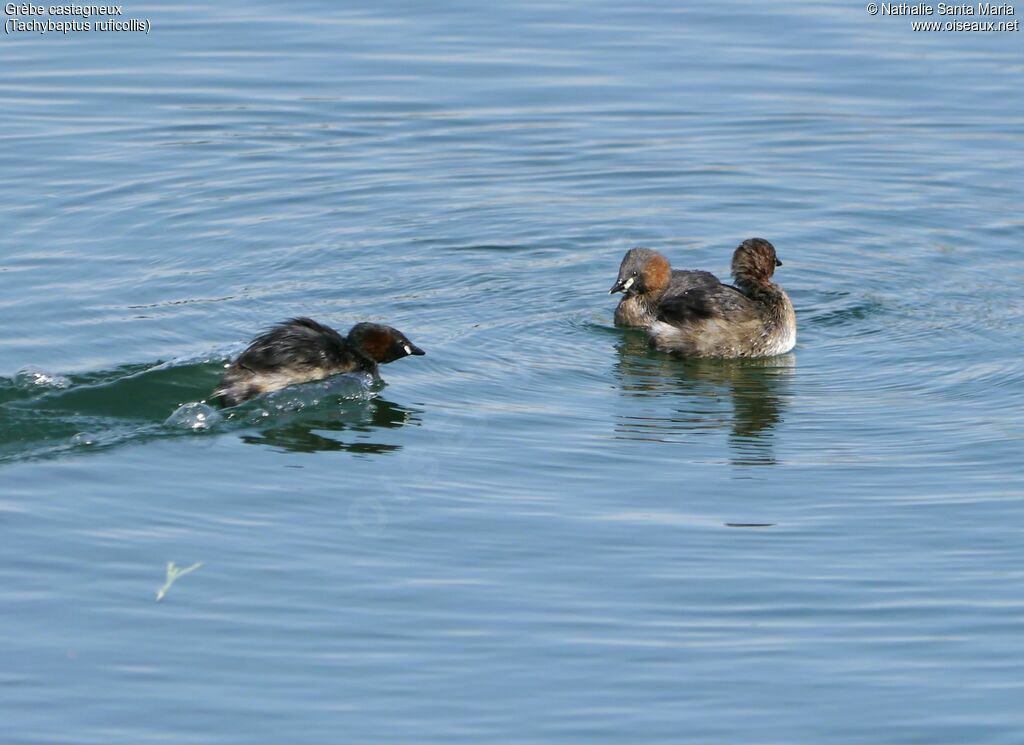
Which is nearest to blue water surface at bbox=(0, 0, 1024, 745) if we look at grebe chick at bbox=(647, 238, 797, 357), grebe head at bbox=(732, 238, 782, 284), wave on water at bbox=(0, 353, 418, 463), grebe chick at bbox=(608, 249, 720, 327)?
wave on water at bbox=(0, 353, 418, 463)

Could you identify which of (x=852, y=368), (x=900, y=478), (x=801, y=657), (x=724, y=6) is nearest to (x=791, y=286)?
(x=852, y=368)

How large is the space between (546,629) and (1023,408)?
4.56 meters

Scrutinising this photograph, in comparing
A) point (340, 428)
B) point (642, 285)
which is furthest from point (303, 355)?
point (642, 285)

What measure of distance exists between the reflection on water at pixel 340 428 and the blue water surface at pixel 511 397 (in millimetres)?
49

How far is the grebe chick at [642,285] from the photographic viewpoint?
13133 millimetres

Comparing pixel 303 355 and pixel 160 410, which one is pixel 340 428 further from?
pixel 160 410

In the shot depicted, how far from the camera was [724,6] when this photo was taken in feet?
71.9

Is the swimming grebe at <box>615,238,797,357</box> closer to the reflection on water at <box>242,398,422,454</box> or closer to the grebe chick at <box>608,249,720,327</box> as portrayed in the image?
the grebe chick at <box>608,249,720,327</box>

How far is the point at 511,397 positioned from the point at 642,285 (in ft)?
7.70

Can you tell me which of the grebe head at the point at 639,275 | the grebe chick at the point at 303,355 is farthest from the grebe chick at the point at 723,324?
the grebe chick at the point at 303,355

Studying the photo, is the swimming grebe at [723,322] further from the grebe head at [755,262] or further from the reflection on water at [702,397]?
the grebe head at [755,262]

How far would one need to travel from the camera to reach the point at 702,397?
11750 millimetres

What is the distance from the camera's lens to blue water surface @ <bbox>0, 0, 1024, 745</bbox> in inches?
293

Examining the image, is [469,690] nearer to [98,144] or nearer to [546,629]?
[546,629]
